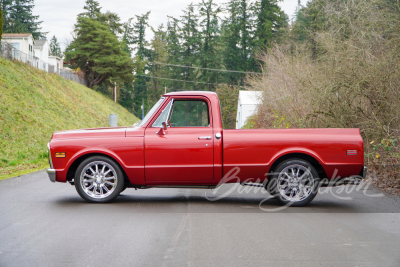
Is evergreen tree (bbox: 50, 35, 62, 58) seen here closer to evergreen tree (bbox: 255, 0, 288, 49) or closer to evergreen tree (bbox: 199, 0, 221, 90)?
evergreen tree (bbox: 199, 0, 221, 90)

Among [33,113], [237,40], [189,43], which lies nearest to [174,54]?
[189,43]

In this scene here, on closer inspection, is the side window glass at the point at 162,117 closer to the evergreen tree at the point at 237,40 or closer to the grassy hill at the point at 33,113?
the grassy hill at the point at 33,113

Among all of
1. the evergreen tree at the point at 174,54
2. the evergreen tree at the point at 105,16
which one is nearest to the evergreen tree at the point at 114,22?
the evergreen tree at the point at 105,16

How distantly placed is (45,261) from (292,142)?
4.66 meters

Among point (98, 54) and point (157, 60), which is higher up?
point (157, 60)

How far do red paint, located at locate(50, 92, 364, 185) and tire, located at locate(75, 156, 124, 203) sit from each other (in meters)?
0.15

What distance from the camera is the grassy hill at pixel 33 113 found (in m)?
17.1

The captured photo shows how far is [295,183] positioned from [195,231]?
264 centimetres

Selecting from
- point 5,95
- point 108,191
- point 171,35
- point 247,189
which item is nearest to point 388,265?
point 108,191

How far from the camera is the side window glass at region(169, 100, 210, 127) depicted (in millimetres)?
7625

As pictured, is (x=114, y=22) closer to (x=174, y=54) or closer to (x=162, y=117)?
(x=174, y=54)

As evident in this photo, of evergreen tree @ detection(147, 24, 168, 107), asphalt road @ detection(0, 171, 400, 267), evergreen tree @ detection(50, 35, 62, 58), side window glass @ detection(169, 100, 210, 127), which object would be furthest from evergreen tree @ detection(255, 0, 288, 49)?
evergreen tree @ detection(50, 35, 62, 58)

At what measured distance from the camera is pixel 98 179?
745cm

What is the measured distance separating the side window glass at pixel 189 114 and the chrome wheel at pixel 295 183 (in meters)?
1.69
